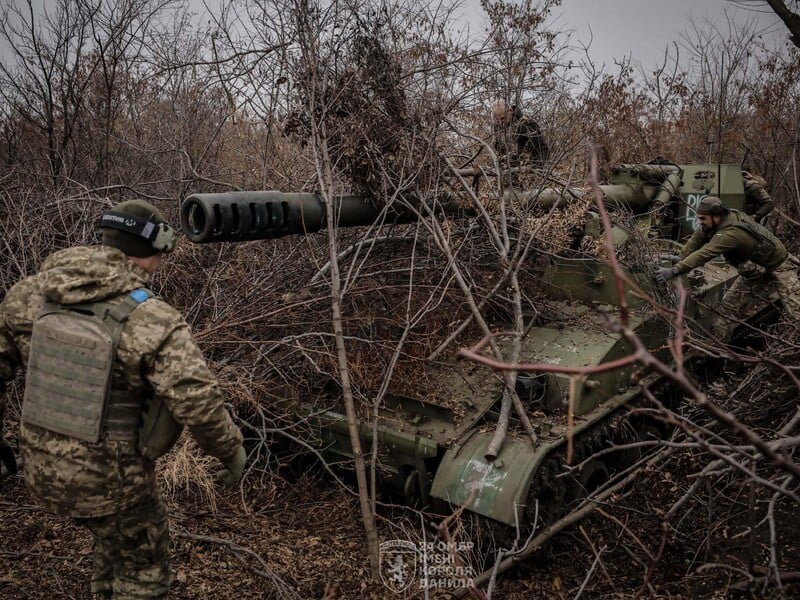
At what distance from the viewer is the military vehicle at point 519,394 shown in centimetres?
391

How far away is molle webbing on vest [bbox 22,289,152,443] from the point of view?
8.75 feet

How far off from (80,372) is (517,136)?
4455 millimetres

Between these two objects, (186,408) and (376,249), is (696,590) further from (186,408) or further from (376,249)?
(376,249)

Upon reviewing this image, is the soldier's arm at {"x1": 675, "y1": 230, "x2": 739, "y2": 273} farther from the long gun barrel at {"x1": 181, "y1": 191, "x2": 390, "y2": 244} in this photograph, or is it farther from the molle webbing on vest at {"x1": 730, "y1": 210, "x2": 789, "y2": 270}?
the long gun barrel at {"x1": 181, "y1": 191, "x2": 390, "y2": 244}

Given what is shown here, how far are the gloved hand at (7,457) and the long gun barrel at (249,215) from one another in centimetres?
127

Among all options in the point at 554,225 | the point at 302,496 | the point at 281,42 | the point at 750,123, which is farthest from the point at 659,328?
the point at 750,123

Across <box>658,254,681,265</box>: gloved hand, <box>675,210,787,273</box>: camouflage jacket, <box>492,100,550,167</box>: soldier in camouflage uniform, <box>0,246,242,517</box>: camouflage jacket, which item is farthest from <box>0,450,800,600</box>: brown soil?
<box>492,100,550,167</box>: soldier in camouflage uniform

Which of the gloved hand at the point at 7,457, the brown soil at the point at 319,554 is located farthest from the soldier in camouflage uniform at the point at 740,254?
the gloved hand at the point at 7,457

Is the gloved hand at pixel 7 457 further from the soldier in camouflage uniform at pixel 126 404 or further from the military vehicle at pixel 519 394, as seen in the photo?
the military vehicle at pixel 519 394

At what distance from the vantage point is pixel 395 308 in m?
5.13

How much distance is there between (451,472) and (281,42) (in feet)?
9.61

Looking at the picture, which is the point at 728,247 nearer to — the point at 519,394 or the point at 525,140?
the point at 525,140

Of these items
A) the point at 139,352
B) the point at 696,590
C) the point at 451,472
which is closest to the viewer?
the point at 139,352

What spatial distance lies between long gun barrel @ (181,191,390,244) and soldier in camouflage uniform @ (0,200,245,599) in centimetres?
59
